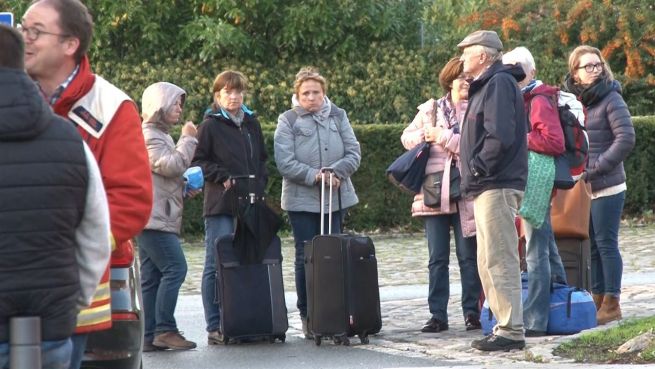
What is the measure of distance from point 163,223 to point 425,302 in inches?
127

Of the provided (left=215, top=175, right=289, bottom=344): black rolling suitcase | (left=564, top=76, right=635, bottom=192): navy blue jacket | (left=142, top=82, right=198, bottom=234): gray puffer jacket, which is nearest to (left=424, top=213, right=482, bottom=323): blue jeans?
(left=564, top=76, right=635, bottom=192): navy blue jacket

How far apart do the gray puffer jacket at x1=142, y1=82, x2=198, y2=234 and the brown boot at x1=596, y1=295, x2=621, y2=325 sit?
287 centimetres

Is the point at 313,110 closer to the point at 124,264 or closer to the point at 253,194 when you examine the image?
the point at 253,194

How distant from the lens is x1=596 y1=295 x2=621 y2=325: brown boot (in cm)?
996

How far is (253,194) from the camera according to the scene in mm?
9805

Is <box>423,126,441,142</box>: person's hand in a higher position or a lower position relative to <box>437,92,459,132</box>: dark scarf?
lower

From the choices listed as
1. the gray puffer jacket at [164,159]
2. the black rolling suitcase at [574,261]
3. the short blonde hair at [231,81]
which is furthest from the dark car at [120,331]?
the black rolling suitcase at [574,261]

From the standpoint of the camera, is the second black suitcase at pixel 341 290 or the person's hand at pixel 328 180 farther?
the person's hand at pixel 328 180

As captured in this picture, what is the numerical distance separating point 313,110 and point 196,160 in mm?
867

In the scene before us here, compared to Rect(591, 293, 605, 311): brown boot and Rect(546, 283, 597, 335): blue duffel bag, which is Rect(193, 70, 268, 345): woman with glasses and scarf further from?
Rect(591, 293, 605, 311): brown boot

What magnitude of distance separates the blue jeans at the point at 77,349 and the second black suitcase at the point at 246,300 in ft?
17.2

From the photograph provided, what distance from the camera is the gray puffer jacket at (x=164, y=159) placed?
932cm

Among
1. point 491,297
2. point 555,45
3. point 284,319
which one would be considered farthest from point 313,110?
point 555,45

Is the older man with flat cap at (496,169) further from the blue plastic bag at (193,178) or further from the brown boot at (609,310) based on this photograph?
the blue plastic bag at (193,178)
